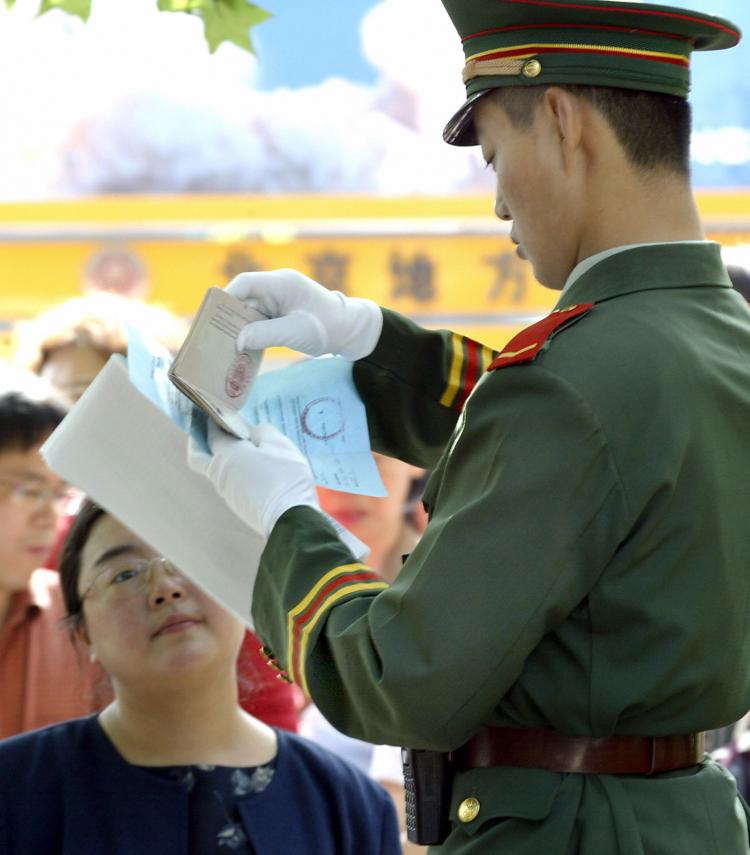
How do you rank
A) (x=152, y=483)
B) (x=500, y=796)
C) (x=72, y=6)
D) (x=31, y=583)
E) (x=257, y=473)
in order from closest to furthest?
(x=500, y=796), (x=257, y=473), (x=152, y=483), (x=72, y=6), (x=31, y=583)

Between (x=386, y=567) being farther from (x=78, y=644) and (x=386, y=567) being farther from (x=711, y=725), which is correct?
(x=711, y=725)

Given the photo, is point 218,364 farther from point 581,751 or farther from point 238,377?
point 581,751

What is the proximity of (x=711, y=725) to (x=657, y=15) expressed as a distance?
0.78m

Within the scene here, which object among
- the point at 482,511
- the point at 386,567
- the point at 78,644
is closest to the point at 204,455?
the point at 482,511

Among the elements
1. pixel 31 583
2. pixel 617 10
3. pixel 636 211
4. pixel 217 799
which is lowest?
pixel 217 799

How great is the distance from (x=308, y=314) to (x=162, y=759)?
0.73 metres

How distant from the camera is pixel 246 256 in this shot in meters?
4.69

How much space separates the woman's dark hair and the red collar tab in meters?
1.06

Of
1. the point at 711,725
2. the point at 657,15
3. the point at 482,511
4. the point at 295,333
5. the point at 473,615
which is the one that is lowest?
the point at 711,725

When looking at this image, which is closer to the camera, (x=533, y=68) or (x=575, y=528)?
(x=575, y=528)

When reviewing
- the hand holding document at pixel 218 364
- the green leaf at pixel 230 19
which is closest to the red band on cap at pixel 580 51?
the hand holding document at pixel 218 364

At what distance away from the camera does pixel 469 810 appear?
1657 millimetres

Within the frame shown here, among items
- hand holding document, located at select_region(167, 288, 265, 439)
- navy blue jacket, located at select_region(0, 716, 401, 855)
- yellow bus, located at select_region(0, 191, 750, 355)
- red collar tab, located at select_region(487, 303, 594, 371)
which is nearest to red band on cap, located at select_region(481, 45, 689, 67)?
red collar tab, located at select_region(487, 303, 594, 371)

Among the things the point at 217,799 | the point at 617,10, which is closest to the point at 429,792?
the point at 217,799
